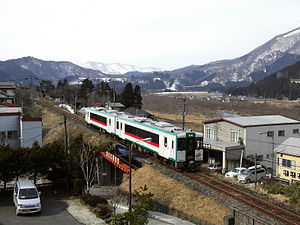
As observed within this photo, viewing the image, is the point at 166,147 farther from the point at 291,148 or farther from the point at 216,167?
the point at 291,148

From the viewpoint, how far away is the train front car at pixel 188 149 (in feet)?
63.1

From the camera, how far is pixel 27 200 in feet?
56.3

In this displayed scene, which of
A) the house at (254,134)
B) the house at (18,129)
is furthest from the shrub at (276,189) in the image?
the house at (18,129)

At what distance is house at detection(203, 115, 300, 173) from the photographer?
3038 centimetres

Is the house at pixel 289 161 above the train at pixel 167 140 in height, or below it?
below

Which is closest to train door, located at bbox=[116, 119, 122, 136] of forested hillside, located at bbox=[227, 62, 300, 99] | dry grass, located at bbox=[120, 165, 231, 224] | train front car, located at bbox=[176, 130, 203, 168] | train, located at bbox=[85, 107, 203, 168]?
train, located at bbox=[85, 107, 203, 168]

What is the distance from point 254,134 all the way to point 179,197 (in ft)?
53.3

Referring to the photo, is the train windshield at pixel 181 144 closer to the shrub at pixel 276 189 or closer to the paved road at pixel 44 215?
the shrub at pixel 276 189

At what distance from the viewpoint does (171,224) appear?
14.8 meters

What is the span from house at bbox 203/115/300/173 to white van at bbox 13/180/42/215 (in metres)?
16.8

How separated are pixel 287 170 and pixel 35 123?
2203 cm

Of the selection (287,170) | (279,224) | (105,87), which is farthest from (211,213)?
(105,87)

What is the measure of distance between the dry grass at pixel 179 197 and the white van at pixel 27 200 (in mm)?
5164

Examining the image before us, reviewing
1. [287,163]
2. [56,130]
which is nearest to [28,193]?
[287,163]
